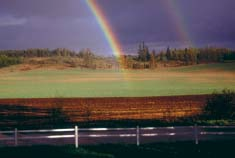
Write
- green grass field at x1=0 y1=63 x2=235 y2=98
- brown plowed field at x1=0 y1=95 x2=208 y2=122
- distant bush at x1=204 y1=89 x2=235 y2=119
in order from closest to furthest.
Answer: distant bush at x1=204 y1=89 x2=235 y2=119
brown plowed field at x1=0 y1=95 x2=208 y2=122
green grass field at x1=0 y1=63 x2=235 y2=98

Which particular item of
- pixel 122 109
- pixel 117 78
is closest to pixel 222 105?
pixel 122 109

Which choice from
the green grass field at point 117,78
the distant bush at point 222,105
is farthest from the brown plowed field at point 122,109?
the green grass field at point 117,78

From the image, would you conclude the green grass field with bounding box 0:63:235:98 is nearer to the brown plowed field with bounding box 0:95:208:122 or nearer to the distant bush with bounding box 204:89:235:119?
the brown plowed field with bounding box 0:95:208:122

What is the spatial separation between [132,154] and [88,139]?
16.7ft

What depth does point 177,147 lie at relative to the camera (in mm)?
20859

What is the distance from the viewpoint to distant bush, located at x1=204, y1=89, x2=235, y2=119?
39.5 meters

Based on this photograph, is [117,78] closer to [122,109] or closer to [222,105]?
[122,109]

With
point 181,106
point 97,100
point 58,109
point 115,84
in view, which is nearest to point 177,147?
point 58,109

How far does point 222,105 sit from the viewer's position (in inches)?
1566

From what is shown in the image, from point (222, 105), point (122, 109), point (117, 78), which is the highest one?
point (117, 78)

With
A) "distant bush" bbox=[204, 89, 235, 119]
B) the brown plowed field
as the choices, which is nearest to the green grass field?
the brown plowed field

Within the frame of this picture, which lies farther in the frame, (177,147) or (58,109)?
(58,109)

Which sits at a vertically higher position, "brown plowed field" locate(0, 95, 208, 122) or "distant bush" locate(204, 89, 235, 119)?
"distant bush" locate(204, 89, 235, 119)

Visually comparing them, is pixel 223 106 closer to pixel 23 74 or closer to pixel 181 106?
pixel 181 106
